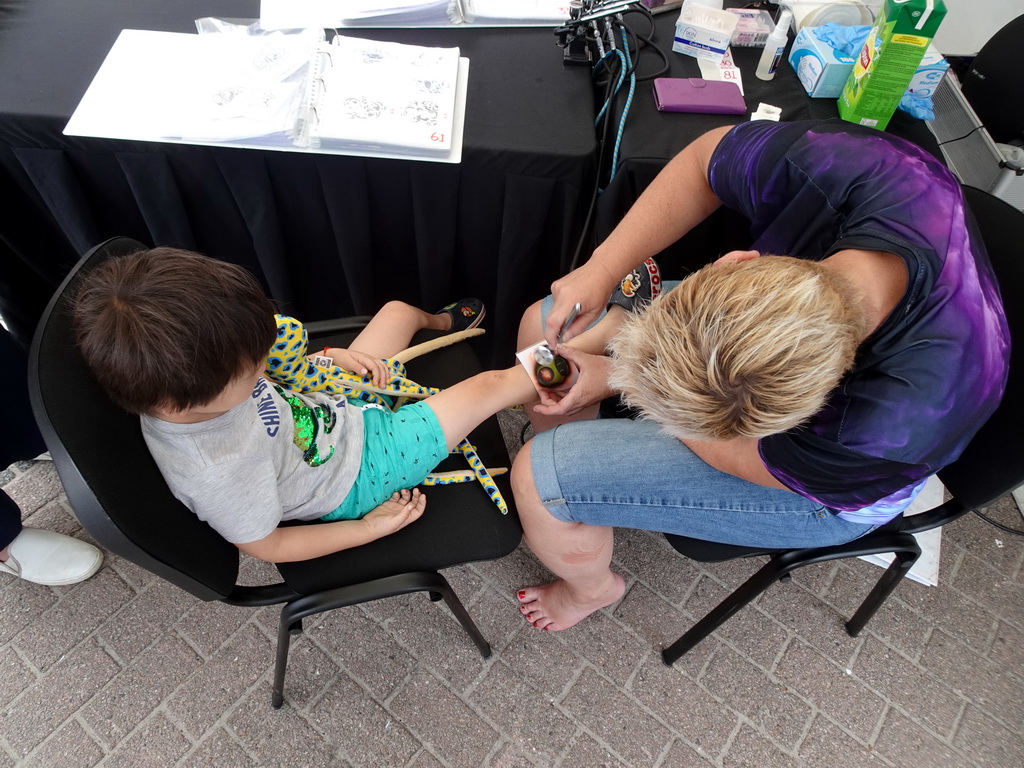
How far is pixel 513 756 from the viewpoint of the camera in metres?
1.32

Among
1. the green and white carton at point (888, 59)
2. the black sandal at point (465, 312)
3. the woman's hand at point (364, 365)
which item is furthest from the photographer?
the black sandal at point (465, 312)

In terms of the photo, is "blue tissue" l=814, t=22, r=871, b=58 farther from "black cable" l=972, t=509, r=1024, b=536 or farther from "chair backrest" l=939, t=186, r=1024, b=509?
"black cable" l=972, t=509, r=1024, b=536

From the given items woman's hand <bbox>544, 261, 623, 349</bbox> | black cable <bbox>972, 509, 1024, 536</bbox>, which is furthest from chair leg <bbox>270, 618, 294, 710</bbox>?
black cable <bbox>972, 509, 1024, 536</bbox>

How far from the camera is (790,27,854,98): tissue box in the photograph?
124cm

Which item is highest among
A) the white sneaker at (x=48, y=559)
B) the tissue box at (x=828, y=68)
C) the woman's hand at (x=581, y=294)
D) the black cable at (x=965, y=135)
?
the tissue box at (x=828, y=68)

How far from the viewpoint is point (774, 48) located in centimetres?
128

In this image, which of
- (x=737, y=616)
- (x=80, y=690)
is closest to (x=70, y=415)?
(x=80, y=690)

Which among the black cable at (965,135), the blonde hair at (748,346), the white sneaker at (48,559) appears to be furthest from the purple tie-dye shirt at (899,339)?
the white sneaker at (48,559)

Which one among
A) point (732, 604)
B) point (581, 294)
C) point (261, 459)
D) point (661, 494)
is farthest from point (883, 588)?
point (261, 459)

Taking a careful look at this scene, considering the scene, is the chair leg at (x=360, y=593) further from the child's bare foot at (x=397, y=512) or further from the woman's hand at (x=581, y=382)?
the woman's hand at (x=581, y=382)

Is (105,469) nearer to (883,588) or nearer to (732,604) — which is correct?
(732,604)

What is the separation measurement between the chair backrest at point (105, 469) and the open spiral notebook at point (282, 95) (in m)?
0.45

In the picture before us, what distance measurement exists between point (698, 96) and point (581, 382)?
0.66 meters

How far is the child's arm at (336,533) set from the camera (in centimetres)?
93
